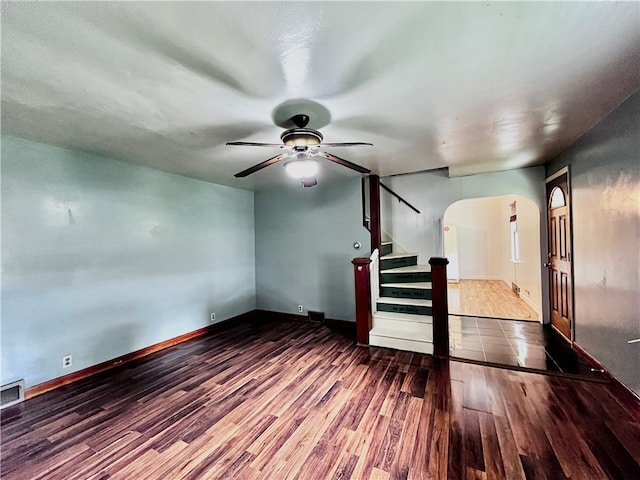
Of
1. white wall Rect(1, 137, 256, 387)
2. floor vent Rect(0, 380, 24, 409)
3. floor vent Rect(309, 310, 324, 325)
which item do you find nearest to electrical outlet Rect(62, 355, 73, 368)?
white wall Rect(1, 137, 256, 387)

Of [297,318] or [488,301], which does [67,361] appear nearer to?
[297,318]

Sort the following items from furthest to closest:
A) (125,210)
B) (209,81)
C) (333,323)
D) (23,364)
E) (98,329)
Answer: (333,323) → (125,210) → (98,329) → (23,364) → (209,81)

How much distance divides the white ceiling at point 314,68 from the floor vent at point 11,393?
234 centimetres

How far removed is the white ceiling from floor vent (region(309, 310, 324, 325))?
3.23 meters

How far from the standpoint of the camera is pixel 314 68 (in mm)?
1611

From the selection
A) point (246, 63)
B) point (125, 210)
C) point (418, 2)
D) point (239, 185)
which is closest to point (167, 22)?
point (246, 63)

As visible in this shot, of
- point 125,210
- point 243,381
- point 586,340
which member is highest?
point 125,210

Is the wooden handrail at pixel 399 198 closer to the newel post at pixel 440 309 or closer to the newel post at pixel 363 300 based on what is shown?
the newel post at pixel 363 300

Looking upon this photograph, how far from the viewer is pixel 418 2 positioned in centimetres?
119

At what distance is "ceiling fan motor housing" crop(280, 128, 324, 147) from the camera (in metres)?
2.13

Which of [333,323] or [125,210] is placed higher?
[125,210]

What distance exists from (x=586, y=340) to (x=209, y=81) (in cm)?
437

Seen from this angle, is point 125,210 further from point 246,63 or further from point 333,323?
point 333,323

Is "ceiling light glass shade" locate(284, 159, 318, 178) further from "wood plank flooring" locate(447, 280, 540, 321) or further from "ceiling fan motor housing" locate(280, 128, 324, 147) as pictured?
"wood plank flooring" locate(447, 280, 540, 321)
